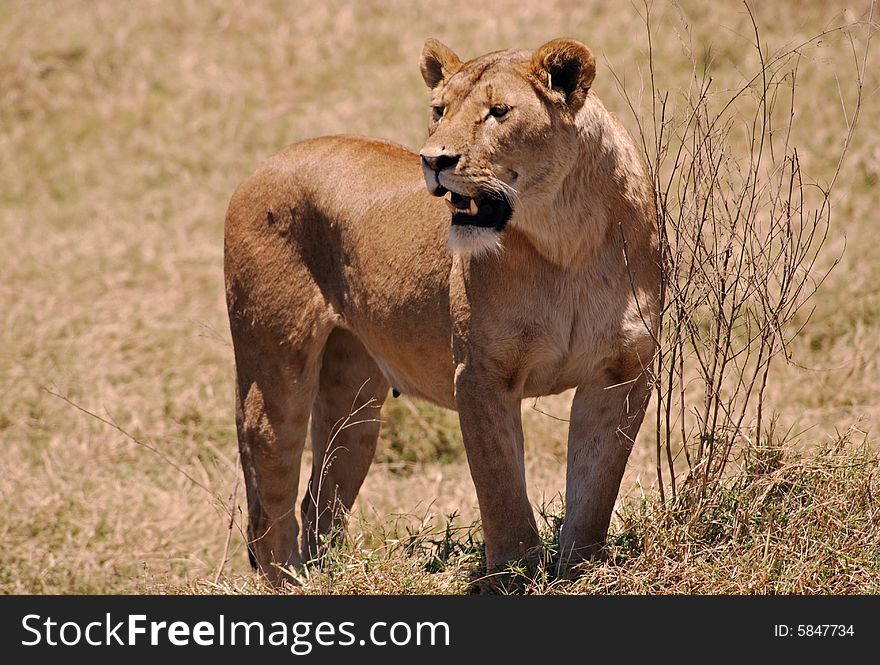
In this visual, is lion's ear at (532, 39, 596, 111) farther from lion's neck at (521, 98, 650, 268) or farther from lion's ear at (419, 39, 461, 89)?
lion's ear at (419, 39, 461, 89)

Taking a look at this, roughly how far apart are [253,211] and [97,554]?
1.75 m

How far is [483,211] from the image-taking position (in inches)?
142

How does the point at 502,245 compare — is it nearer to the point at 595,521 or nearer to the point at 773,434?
the point at 595,521

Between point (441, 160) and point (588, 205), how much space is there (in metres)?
0.51

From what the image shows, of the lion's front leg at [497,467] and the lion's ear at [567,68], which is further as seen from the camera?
the lion's front leg at [497,467]

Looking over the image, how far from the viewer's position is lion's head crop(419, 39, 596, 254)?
11.5 ft

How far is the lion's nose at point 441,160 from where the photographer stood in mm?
3443

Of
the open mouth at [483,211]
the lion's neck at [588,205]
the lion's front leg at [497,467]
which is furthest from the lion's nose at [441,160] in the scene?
the lion's front leg at [497,467]

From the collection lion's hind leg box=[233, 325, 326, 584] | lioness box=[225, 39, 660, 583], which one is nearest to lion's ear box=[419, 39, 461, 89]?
lioness box=[225, 39, 660, 583]

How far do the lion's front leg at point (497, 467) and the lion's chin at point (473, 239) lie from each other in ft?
1.29

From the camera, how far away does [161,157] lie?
10703 mm

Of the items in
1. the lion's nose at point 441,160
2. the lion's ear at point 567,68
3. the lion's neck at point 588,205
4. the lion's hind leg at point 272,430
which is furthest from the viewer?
the lion's hind leg at point 272,430

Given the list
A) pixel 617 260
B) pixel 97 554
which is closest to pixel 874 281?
pixel 617 260

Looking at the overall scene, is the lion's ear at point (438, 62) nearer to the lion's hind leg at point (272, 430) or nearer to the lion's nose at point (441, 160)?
the lion's nose at point (441, 160)
